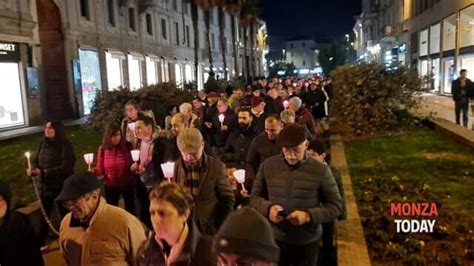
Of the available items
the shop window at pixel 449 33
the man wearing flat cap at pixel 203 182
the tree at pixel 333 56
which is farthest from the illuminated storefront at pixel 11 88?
the tree at pixel 333 56

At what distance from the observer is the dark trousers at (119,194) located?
693 centimetres

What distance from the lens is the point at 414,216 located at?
7477 mm

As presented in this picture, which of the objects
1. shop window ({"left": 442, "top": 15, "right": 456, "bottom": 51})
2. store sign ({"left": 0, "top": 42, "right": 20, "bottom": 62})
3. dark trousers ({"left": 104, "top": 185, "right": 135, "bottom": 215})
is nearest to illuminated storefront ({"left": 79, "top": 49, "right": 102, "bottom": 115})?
store sign ({"left": 0, "top": 42, "right": 20, "bottom": 62})

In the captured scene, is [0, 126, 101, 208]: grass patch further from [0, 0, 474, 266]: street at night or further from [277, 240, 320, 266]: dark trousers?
[277, 240, 320, 266]: dark trousers

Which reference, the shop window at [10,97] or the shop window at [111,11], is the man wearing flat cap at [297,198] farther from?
the shop window at [111,11]

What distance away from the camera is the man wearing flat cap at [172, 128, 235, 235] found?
186 inches

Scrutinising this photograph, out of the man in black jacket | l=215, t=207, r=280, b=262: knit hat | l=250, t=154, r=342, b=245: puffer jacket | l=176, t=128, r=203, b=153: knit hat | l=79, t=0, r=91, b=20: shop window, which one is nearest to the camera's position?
l=215, t=207, r=280, b=262: knit hat

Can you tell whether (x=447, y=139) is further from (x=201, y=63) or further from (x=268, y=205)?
(x=201, y=63)

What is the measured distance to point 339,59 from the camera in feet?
345

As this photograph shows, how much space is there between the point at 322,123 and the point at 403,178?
8511 mm

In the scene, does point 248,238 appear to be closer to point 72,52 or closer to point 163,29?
point 72,52

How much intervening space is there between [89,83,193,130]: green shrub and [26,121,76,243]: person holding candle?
10.9 meters

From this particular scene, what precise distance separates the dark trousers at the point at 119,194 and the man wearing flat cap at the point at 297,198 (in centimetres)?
287

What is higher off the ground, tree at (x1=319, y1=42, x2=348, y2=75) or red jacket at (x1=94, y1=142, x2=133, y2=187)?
tree at (x1=319, y1=42, x2=348, y2=75)
